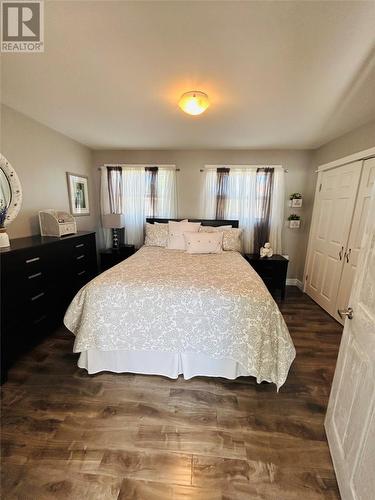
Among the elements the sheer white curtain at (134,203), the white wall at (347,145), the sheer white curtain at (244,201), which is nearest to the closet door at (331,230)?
the white wall at (347,145)

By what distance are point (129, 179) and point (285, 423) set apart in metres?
3.85

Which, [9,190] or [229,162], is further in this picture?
[229,162]

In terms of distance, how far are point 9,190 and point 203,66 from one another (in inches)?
87.8

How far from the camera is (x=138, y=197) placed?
3881 millimetres

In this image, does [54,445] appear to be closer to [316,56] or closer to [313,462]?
[313,462]

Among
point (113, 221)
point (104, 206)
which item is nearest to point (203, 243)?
point (113, 221)

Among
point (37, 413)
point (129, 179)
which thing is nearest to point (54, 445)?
point (37, 413)

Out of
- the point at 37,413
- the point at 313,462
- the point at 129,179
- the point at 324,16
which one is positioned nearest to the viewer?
the point at 324,16

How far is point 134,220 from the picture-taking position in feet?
13.0

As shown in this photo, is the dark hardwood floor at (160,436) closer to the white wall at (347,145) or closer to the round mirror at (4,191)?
the round mirror at (4,191)

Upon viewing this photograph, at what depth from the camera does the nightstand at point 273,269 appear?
3.32 m

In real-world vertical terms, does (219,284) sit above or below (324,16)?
below

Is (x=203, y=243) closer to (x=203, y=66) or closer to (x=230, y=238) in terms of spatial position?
(x=230, y=238)

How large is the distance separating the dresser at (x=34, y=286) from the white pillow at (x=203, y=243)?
4.82 feet
